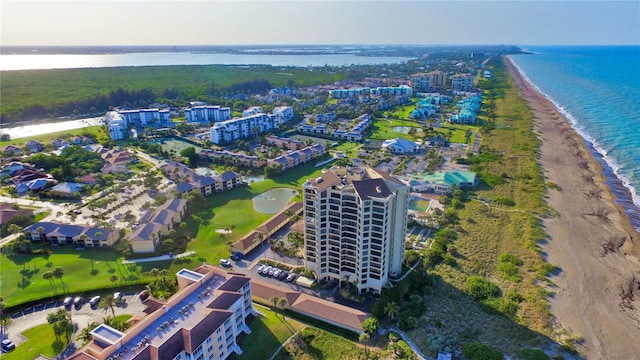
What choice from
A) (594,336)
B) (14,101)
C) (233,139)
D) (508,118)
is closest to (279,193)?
(233,139)

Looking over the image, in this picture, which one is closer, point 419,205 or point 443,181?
point 419,205

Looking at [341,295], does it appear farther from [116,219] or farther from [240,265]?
[116,219]

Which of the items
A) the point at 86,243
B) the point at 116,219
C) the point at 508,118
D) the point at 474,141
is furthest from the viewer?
the point at 508,118

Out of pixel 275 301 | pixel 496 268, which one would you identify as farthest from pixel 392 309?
pixel 496 268

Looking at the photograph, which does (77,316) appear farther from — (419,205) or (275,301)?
(419,205)

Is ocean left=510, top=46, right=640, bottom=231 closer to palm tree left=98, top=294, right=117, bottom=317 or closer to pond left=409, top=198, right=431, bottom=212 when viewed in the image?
pond left=409, top=198, right=431, bottom=212
